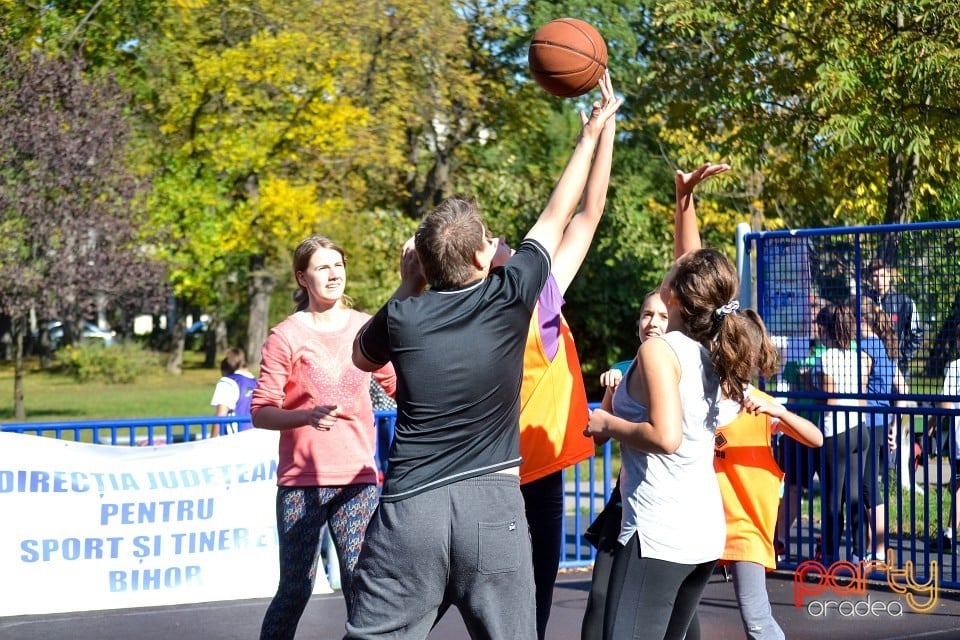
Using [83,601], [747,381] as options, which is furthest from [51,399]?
[747,381]

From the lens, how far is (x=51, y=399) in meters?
35.3

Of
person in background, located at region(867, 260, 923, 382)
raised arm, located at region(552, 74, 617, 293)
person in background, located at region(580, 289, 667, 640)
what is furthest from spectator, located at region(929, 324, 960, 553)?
raised arm, located at region(552, 74, 617, 293)

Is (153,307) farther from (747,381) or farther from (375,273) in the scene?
(747,381)

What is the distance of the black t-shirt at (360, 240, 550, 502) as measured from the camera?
11.8 ft

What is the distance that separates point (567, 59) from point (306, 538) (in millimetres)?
2272

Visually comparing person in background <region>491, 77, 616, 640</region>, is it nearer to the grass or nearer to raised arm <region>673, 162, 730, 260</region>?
raised arm <region>673, 162, 730, 260</region>

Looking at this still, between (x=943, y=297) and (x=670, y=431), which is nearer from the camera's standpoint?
(x=670, y=431)

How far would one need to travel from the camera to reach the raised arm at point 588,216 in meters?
4.22

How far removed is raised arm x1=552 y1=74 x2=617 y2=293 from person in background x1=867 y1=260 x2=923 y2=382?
4.05m

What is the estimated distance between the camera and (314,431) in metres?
5.31

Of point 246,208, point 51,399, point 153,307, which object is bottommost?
point 51,399

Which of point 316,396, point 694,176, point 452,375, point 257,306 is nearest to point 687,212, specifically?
point 694,176

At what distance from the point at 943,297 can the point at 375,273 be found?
21963 millimetres

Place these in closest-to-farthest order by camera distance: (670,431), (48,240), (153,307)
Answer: (670,431), (48,240), (153,307)
